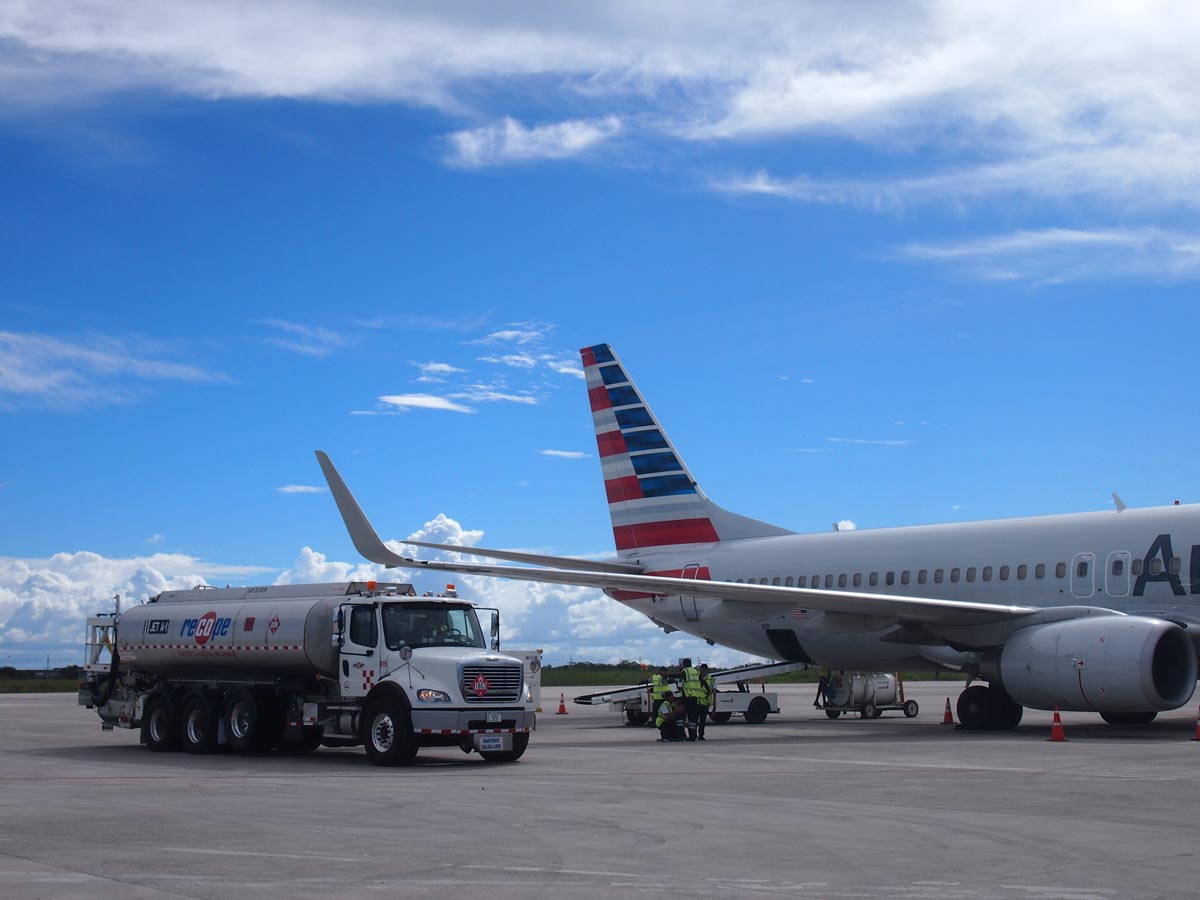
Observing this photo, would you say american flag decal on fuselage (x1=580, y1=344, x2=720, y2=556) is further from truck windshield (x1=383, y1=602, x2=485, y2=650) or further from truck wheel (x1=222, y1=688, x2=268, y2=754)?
truck wheel (x1=222, y1=688, x2=268, y2=754)

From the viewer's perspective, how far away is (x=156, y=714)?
2117 centimetres

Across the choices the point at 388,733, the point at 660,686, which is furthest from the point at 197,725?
the point at 660,686

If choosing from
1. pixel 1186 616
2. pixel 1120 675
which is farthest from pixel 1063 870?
pixel 1186 616

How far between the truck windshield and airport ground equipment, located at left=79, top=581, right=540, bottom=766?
0.07 feet

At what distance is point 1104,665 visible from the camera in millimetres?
21203

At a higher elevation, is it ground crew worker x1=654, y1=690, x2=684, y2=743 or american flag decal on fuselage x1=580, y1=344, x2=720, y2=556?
american flag decal on fuselage x1=580, y1=344, x2=720, y2=556

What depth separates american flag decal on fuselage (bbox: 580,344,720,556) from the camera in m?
33.7

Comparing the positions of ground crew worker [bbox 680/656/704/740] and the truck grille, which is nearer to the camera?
the truck grille

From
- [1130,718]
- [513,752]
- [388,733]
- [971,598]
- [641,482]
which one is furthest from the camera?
[641,482]

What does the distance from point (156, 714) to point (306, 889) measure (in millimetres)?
14008

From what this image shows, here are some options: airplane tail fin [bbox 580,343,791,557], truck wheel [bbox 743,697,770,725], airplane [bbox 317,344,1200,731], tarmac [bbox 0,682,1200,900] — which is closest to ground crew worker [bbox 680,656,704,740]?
airplane [bbox 317,344,1200,731]

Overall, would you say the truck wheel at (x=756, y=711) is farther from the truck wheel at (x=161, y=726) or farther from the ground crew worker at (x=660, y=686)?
the truck wheel at (x=161, y=726)

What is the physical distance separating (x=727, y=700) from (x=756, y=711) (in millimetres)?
738

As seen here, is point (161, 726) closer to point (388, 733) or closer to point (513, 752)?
point (388, 733)
